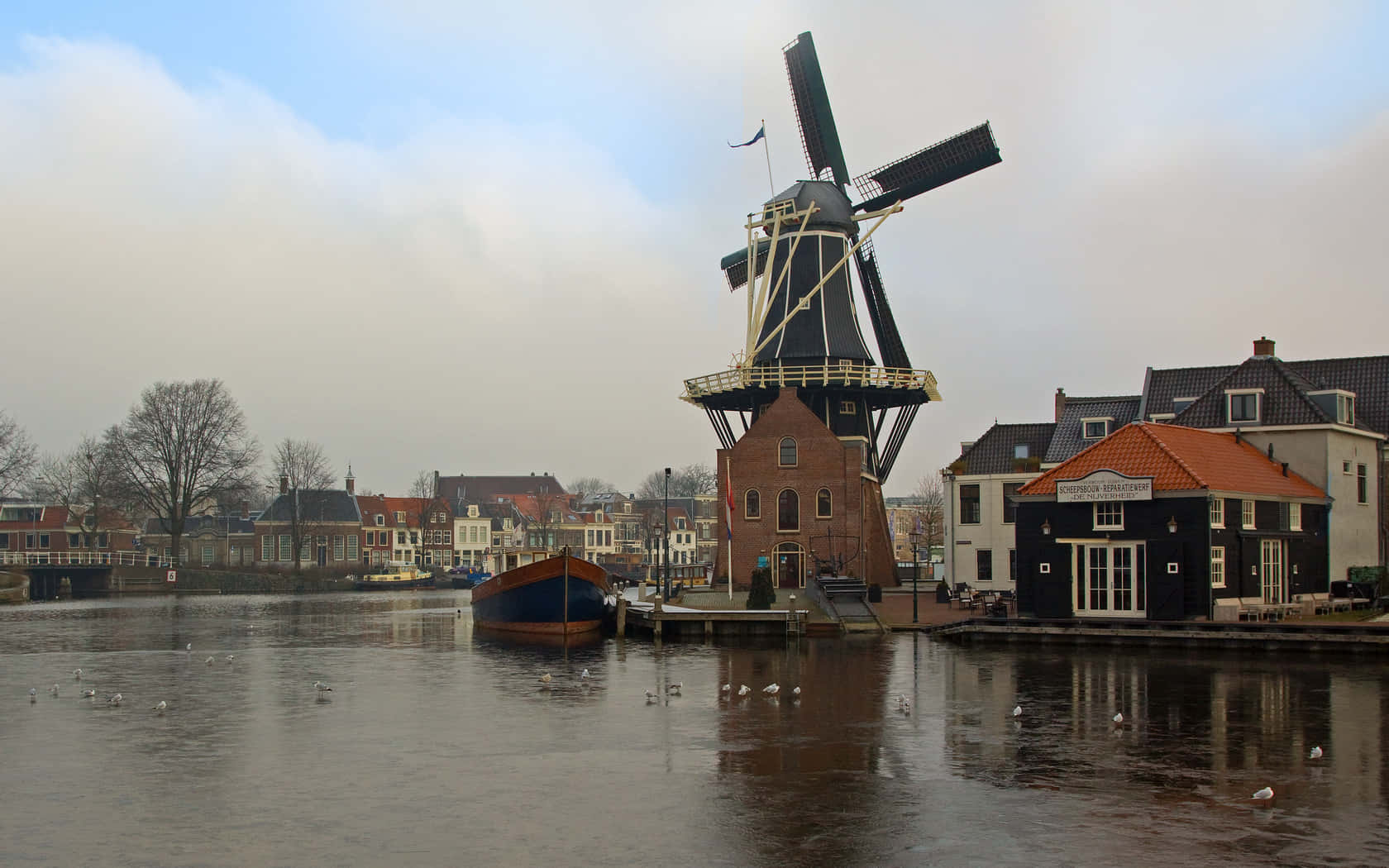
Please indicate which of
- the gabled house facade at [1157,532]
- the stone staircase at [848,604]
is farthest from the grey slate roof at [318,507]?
the gabled house facade at [1157,532]

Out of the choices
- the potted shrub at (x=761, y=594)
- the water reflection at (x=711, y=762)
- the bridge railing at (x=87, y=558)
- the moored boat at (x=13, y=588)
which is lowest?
the moored boat at (x=13, y=588)

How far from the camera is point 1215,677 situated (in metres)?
28.8

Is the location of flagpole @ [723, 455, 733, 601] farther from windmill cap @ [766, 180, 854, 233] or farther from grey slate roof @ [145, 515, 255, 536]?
grey slate roof @ [145, 515, 255, 536]

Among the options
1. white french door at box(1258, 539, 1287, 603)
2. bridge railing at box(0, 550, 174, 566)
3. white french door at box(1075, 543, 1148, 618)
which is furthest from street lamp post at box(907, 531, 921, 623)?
bridge railing at box(0, 550, 174, 566)

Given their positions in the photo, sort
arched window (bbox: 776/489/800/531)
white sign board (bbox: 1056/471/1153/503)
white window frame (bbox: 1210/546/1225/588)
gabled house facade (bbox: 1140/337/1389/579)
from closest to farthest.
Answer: white window frame (bbox: 1210/546/1225/588) < white sign board (bbox: 1056/471/1153/503) < gabled house facade (bbox: 1140/337/1389/579) < arched window (bbox: 776/489/800/531)

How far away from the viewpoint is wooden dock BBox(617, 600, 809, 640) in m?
40.7

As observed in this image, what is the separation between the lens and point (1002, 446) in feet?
175

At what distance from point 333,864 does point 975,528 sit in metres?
42.8

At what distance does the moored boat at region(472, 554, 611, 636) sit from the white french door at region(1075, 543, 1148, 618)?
1667cm

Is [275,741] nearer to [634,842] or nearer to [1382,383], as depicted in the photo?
[634,842]

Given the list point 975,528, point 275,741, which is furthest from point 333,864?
point 975,528

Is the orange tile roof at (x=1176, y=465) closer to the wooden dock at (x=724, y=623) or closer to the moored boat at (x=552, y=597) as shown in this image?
the wooden dock at (x=724, y=623)

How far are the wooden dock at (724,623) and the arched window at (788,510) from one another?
1034 centimetres

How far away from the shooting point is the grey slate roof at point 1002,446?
52750 millimetres
